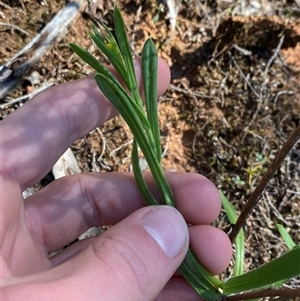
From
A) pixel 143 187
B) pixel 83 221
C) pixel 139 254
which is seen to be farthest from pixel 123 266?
pixel 83 221

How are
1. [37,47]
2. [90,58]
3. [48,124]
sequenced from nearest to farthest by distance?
[90,58] < [48,124] < [37,47]

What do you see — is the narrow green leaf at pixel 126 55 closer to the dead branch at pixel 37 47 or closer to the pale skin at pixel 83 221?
the pale skin at pixel 83 221

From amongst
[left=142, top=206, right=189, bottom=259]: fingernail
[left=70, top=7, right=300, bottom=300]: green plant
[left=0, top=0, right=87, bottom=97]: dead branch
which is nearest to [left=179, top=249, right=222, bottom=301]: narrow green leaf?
[left=70, top=7, right=300, bottom=300]: green plant

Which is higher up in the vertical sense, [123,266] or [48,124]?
[48,124]

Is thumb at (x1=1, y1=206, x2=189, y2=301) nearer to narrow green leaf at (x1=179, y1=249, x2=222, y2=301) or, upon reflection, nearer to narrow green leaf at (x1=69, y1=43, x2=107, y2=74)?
narrow green leaf at (x1=179, y1=249, x2=222, y2=301)

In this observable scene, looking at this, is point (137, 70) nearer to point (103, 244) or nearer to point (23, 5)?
point (103, 244)

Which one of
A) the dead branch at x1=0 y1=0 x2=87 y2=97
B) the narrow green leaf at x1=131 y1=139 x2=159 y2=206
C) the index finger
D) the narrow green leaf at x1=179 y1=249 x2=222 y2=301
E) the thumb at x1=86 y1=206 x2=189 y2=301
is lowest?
the narrow green leaf at x1=179 y1=249 x2=222 y2=301

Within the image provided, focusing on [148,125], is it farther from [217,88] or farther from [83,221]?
[217,88]
